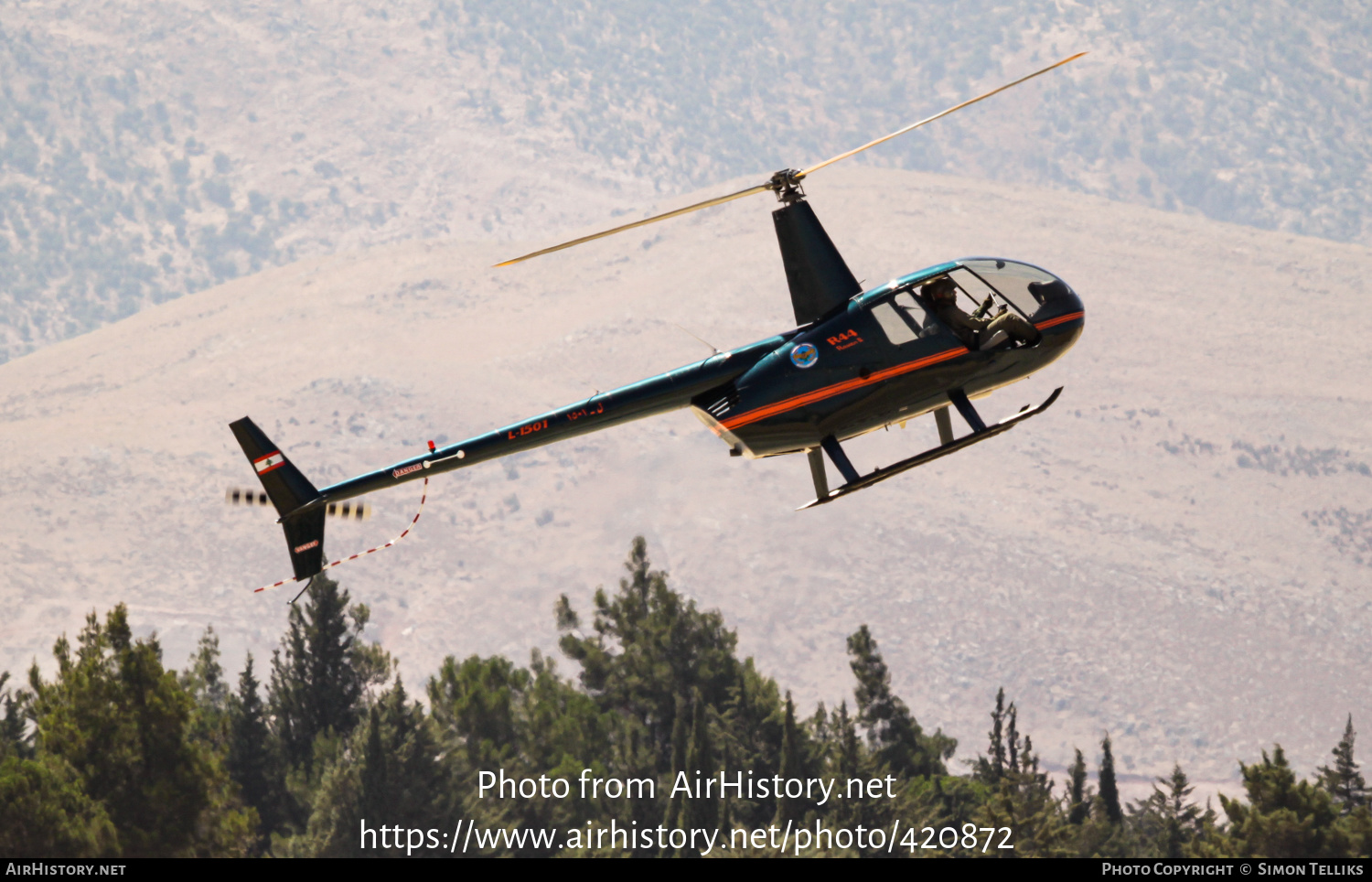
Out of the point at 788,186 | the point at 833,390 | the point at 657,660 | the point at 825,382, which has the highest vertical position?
the point at 657,660

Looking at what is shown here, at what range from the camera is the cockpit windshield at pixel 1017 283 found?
27547 mm

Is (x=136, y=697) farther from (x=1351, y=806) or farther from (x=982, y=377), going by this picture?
(x=1351, y=806)

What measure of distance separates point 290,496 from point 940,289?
1051 cm

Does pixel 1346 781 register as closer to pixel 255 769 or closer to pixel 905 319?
pixel 255 769

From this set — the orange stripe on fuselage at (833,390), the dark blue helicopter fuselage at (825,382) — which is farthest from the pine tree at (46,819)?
the orange stripe on fuselage at (833,390)

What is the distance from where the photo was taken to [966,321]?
1078 inches

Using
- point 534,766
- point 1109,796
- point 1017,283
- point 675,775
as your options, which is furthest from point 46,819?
point 1109,796

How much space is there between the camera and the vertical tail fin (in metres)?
28.2

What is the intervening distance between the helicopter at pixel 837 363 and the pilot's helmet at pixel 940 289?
0.02m

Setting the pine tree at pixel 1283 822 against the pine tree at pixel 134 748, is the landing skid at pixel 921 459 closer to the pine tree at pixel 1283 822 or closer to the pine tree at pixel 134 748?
the pine tree at pixel 134 748

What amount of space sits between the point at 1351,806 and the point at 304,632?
142 ft

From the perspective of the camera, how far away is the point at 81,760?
2012 inches

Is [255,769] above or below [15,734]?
below

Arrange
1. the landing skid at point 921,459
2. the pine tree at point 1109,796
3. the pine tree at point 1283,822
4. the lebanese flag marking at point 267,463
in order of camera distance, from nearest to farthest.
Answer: the landing skid at point 921,459 → the lebanese flag marking at point 267,463 → the pine tree at point 1283,822 → the pine tree at point 1109,796
